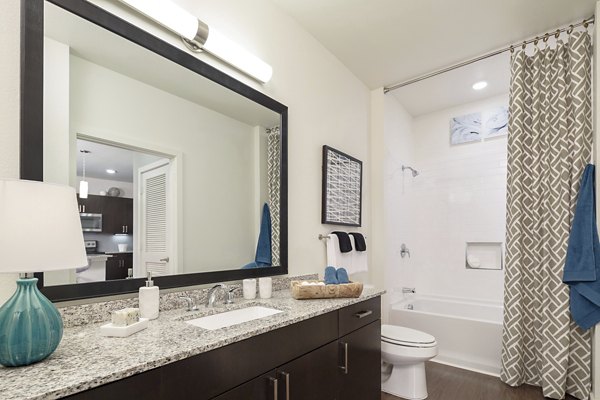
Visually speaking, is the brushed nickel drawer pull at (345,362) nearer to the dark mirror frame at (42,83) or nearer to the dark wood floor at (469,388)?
the dark mirror frame at (42,83)

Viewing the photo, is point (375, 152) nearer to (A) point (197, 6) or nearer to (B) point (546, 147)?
(B) point (546, 147)

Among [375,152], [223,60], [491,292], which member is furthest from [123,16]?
[491,292]

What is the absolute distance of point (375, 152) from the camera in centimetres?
331

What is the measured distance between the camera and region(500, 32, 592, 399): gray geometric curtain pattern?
7.59 ft

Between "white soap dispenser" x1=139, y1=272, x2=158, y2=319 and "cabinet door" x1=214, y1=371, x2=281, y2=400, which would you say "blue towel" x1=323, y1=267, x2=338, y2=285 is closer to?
"cabinet door" x1=214, y1=371, x2=281, y2=400

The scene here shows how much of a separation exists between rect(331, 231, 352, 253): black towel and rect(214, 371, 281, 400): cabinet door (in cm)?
140

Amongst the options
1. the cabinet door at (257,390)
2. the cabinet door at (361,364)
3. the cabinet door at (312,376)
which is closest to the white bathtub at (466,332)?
the cabinet door at (361,364)

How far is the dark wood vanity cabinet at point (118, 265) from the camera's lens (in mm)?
1270

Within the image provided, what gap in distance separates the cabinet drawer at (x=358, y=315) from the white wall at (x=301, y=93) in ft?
1.69

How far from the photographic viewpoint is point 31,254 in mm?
788

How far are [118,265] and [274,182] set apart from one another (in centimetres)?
100

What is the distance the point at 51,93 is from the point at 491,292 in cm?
402

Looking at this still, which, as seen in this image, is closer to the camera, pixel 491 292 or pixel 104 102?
pixel 104 102

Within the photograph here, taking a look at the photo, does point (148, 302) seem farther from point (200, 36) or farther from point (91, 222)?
point (200, 36)
